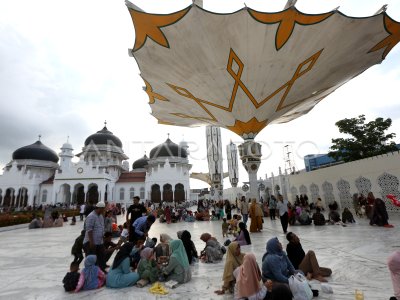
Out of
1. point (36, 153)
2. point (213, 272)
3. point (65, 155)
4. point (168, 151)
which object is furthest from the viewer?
point (168, 151)

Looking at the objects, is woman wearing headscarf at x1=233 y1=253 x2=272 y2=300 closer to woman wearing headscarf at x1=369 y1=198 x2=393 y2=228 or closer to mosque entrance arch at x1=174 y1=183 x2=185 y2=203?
woman wearing headscarf at x1=369 y1=198 x2=393 y2=228

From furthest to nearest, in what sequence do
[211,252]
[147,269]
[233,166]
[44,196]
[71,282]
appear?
1. [233,166]
2. [44,196]
3. [211,252]
4. [147,269]
5. [71,282]

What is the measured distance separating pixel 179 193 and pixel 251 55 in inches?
1098

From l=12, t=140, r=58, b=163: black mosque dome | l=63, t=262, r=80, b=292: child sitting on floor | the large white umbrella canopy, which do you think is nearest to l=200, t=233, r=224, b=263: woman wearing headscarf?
l=63, t=262, r=80, b=292: child sitting on floor

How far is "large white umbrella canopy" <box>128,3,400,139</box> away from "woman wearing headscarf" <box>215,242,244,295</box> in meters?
6.65

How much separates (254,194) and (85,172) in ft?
94.7

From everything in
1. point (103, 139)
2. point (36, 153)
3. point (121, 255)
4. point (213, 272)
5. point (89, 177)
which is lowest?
point (213, 272)

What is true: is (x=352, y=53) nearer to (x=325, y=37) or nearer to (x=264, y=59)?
(x=325, y=37)

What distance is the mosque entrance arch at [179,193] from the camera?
34.0 m

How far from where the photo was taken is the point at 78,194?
3559cm

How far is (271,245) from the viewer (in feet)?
11.4

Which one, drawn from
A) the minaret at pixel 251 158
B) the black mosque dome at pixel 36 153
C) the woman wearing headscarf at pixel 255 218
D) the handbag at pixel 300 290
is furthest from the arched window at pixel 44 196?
the handbag at pixel 300 290

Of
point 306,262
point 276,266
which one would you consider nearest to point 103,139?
point 306,262

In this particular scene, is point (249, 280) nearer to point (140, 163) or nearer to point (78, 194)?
point (78, 194)
